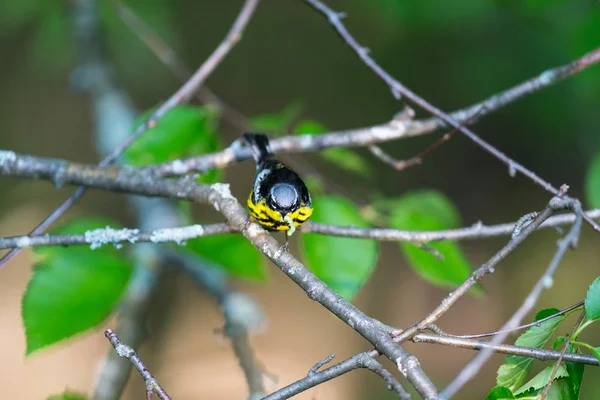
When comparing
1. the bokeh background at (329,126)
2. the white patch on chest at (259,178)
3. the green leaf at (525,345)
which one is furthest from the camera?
the bokeh background at (329,126)

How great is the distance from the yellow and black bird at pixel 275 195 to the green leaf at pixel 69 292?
0.50 meters

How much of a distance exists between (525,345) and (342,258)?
789 millimetres

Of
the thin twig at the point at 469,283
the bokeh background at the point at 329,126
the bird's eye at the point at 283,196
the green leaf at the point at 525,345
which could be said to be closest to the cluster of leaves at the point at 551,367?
the green leaf at the point at 525,345

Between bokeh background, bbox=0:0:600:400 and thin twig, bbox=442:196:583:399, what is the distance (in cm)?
236

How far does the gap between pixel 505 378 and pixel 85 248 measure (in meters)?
1.41

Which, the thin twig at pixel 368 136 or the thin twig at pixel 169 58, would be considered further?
the thin twig at pixel 169 58

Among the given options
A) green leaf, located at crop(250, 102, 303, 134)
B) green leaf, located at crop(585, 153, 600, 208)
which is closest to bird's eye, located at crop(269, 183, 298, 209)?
green leaf, located at crop(250, 102, 303, 134)

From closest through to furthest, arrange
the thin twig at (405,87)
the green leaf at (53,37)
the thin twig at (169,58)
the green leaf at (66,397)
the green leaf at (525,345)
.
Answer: the green leaf at (525,345) → the green leaf at (66,397) → the thin twig at (405,87) → the thin twig at (169,58) → the green leaf at (53,37)

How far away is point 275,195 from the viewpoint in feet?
5.66

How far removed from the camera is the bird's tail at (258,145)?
196 cm

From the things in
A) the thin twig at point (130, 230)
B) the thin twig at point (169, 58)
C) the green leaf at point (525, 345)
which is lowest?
the green leaf at point (525, 345)

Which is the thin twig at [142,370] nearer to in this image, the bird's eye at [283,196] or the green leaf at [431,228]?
→ the bird's eye at [283,196]

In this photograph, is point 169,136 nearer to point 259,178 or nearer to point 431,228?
point 259,178

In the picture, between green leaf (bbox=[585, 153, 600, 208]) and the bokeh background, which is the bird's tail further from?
the bokeh background
